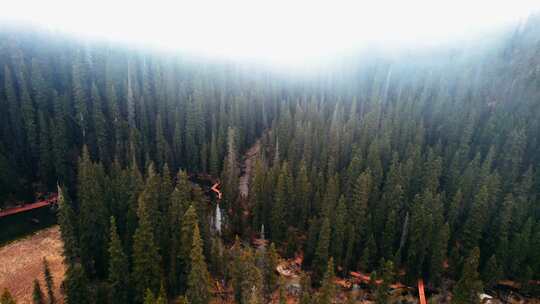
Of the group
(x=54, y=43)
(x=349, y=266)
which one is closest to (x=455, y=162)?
(x=349, y=266)

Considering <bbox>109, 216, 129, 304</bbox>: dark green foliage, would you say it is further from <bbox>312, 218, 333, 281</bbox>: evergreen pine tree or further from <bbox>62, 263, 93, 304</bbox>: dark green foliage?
<bbox>312, 218, 333, 281</bbox>: evergreen pine tree

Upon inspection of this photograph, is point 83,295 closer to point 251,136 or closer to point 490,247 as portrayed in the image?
point 490,247

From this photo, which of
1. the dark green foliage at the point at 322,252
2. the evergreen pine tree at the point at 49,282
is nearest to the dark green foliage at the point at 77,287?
the evergreen pine tree at the point at 49,282

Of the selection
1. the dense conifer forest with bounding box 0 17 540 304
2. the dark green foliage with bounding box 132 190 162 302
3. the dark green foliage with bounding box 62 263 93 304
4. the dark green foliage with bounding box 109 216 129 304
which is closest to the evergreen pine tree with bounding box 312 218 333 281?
the dense conifer forest with bounding box 0 17 540 304

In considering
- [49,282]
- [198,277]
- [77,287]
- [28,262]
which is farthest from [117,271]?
[28,262]

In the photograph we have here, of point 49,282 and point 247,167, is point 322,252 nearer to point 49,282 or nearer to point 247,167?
point 49,282

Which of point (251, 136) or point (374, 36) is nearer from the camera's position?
point (251, 136)

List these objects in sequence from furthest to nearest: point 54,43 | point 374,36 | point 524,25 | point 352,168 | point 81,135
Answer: point 374,36 < point 524,25 < point 54,43 < point 81,135 < point 352,168
